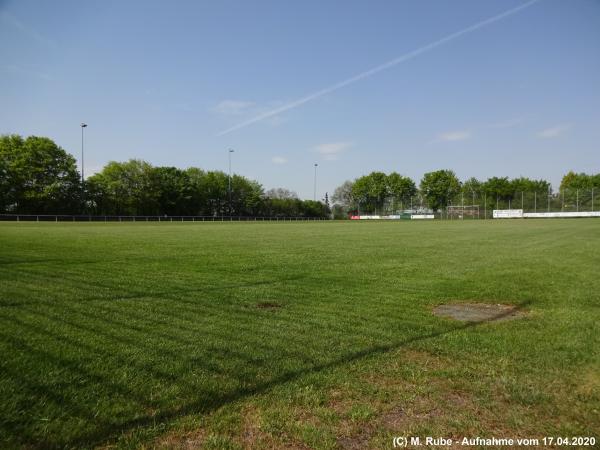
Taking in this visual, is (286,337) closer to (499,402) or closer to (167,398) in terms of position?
(167,398)

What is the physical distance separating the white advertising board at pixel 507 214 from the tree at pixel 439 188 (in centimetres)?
2997

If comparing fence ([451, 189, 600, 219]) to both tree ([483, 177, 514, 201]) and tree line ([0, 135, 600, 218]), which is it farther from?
tree ([483, 177, 514, 201])

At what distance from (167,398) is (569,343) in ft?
14.0

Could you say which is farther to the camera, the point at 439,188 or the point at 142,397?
the point at 439,188

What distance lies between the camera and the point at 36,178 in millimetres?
62156

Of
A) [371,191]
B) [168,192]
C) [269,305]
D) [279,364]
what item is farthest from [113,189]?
[371,191]

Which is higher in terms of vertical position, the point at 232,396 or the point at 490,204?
the point at 490,204

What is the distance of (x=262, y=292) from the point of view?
6.76 metres

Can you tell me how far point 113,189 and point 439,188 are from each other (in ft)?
308

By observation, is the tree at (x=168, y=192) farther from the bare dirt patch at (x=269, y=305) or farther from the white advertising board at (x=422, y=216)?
the bare dirt patch at (x=269, y=305)

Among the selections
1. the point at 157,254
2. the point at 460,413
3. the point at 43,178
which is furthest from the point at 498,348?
the point at 43,178

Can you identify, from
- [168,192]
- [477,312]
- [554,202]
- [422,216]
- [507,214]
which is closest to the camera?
[477,312]

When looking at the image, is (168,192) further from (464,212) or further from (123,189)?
(464,212)

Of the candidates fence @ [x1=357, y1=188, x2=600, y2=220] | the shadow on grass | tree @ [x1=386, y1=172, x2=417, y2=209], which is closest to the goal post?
fence @ [x1=357, y1=188, x2=600, y2=220]
